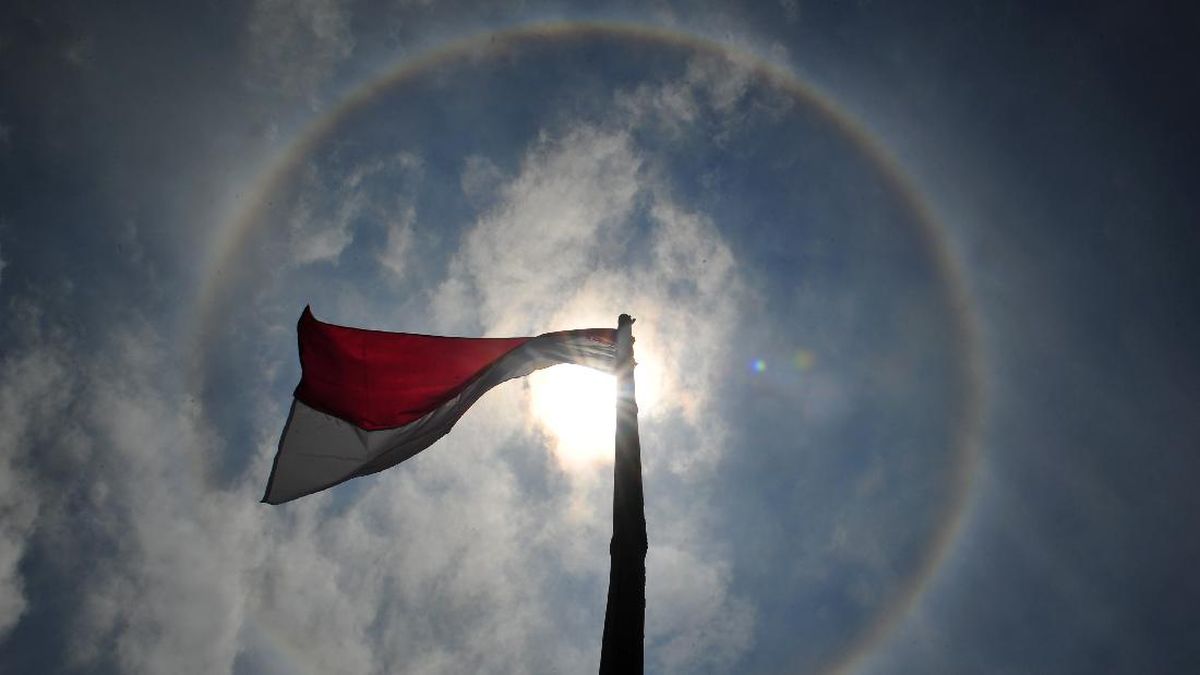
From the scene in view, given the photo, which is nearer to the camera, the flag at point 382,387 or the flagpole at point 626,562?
Result: the flagpole at point 626,562

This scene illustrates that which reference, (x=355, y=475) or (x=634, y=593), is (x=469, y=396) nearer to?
(x=355, y=475)

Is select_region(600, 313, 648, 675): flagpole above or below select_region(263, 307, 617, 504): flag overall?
below

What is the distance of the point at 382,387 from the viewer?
8844 mm

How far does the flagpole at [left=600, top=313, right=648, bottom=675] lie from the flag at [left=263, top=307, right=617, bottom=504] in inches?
110

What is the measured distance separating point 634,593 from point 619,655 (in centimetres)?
45

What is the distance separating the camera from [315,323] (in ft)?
29.7

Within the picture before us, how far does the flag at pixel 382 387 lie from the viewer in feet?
28.3

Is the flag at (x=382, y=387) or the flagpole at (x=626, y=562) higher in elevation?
the flag at (x=382, y=387)

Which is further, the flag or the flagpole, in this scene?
the flag

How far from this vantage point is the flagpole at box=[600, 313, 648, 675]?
4.72 m

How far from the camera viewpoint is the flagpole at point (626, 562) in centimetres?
472

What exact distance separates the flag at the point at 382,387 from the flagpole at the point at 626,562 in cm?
281

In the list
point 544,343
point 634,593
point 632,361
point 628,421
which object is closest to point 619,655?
point 634,593

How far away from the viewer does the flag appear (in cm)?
863
